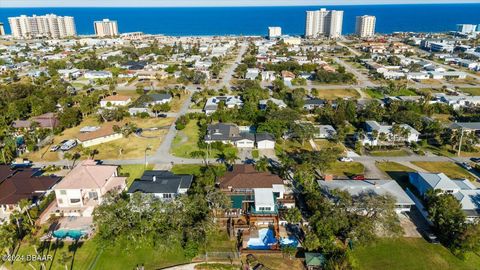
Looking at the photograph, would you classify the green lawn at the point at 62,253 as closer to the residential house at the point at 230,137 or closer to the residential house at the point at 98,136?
the residential house at the point at 98,136

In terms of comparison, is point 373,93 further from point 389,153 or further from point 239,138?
point 239,138

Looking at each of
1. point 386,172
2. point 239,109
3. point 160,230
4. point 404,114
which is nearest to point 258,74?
point 239,109

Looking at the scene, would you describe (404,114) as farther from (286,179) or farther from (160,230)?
(160,230)

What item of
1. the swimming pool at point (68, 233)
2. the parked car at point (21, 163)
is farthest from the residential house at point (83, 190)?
the parked car at point (21, 163)

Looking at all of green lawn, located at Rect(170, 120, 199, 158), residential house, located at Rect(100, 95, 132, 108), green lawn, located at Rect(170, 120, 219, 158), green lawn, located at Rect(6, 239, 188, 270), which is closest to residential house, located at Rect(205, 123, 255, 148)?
green lawn, located at Rect(170, 120, 219, 158)

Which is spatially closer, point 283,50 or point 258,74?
point 258,74

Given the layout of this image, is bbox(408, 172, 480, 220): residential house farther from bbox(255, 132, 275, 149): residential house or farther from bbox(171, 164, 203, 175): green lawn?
bbox(171, 164, 203, 175): green lawn
